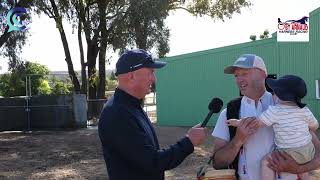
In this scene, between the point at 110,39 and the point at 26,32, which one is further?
the point at 110,39

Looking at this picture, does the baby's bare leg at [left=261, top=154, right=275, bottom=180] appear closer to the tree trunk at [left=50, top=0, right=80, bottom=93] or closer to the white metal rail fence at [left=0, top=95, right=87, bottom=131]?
the white metal rail fence at [left=0, top=95, right=87, bottom=131]

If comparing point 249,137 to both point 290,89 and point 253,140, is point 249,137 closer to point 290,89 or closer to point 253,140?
point 253,140

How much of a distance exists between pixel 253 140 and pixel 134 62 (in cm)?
113

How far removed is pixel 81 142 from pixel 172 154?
55.7ft

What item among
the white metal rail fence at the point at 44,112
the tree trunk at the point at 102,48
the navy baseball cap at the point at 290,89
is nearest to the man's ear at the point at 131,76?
the navy baseball cap at the point at 290,89

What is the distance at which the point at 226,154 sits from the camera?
3.97 meters

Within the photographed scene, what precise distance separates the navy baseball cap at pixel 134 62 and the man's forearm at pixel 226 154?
2.73 ft

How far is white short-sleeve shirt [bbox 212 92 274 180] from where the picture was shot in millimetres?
4047

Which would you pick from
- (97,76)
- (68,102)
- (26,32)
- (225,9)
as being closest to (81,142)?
(68,102)

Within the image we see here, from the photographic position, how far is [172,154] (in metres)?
3.41

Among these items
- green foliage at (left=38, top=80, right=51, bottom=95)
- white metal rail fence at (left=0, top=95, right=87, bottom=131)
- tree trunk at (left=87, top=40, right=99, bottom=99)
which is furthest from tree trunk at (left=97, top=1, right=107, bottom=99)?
green foliage at (left=38, top=80, right=51, bottom=95)

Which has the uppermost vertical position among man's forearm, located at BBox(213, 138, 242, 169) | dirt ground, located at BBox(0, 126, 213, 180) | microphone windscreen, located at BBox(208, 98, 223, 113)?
microphone windscreen, located at BBox(208, 98, 223, 113)

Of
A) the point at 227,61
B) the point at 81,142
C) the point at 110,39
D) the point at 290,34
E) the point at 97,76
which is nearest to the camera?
the point at 81,142

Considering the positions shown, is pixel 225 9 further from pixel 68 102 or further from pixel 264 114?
pixel 264 114
